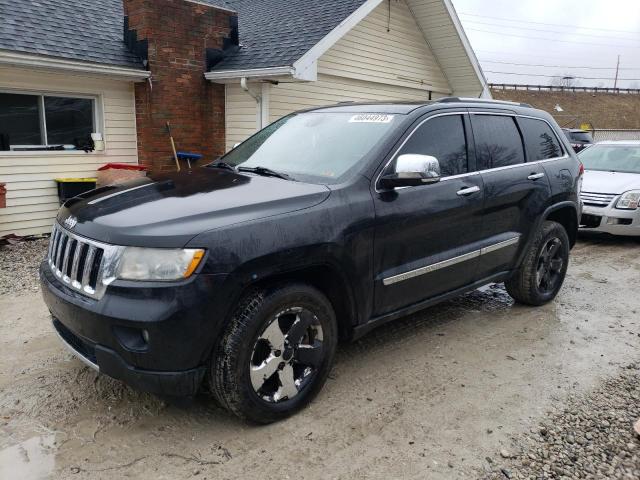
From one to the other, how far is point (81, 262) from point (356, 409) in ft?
6.02

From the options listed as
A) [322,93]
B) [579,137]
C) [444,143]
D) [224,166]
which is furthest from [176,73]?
[579,137]

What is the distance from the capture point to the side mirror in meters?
3.43

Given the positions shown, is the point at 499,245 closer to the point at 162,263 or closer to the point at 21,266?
the point at 162,263

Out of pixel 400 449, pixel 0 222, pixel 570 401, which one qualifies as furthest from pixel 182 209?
pixel 0 222

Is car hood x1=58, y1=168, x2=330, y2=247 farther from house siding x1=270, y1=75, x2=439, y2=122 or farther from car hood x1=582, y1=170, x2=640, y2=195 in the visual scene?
house siding x1=270, y1=75, x2=439, y2=122

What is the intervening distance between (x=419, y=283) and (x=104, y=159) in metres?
7.31

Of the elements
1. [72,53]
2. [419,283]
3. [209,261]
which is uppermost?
[72,53]

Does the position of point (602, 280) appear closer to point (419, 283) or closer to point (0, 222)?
point (419, 283)

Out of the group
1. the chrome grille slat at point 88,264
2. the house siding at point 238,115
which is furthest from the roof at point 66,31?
the chrome grille slat at point 88,264

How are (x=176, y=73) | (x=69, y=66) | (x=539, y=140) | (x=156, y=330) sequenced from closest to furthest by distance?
1. (x=156, y=330)
2. (x=539, y=140)
3. (x=69, y=66)
4. (x=176, y=73)

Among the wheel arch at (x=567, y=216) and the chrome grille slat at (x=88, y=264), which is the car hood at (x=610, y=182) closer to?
the wheel arch at (x=567, y=216)

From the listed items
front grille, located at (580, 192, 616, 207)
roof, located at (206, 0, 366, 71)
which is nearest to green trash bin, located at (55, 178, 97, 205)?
roof, located at (206, 0, 366, 71)

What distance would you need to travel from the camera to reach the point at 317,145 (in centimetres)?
396

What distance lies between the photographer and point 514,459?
2.91m
